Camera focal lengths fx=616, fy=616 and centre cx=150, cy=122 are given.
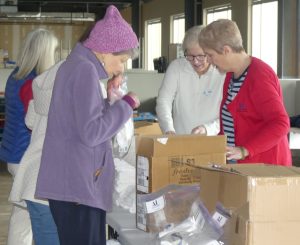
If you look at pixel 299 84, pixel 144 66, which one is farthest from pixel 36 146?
pixel 144 66

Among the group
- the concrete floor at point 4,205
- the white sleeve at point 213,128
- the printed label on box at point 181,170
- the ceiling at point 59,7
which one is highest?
the ceiling at point 59,7

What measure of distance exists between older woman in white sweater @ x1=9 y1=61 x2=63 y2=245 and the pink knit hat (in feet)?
0.64

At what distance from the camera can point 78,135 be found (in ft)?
5.47

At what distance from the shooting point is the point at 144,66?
639 inches

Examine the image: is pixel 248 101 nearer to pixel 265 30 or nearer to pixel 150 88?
pixel 150 88

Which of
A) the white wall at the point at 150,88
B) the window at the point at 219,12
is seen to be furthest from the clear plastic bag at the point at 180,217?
the window at the point at 219,12

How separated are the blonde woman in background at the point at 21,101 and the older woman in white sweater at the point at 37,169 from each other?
2.58ft

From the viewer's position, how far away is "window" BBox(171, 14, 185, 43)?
13.8 meters

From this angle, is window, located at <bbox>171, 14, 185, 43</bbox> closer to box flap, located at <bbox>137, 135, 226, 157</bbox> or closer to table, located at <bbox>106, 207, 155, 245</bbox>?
table, located at <bbox>106, 207, 155, 245</bbox>

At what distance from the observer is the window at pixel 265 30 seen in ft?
33.0

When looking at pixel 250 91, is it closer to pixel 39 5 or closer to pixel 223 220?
pixel 223 220

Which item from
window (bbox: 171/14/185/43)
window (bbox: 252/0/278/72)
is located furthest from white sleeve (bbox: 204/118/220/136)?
window (bbox: 171/14/185/43)

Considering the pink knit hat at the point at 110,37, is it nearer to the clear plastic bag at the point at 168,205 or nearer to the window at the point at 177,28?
the clear plastic bag at the point at 168,205

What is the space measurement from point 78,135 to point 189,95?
1.39 meters
